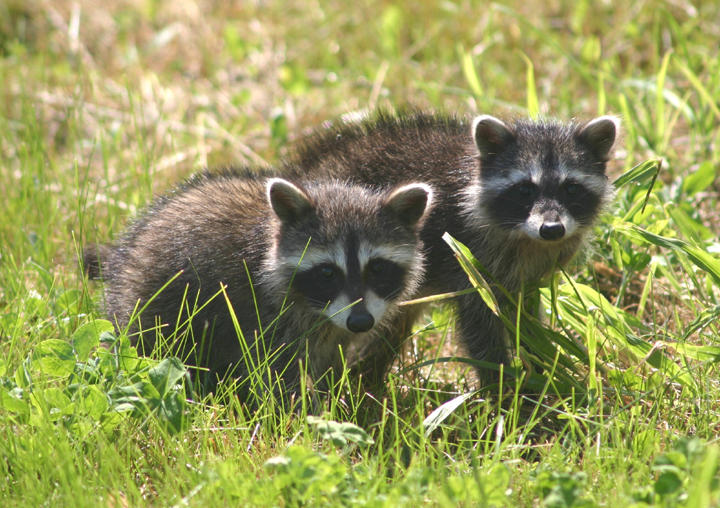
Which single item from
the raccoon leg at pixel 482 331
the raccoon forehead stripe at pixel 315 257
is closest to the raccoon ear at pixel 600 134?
the raccoon leg at pixel 482 331

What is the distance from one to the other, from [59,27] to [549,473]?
7.42m

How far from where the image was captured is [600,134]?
4.59 m

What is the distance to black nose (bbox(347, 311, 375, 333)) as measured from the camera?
13.1 ft

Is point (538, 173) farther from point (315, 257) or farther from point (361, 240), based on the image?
point (315, 257)

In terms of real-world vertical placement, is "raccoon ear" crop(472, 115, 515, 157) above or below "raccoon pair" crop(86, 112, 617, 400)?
above

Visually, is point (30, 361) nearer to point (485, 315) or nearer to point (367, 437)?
point (367, 437)

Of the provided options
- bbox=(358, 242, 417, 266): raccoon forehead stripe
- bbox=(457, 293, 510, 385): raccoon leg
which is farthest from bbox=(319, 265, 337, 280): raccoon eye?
bbox=(457, 293, 510, 385): raccoon leg

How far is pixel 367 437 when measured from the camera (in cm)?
345

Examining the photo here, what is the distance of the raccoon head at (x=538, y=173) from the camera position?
4.49 m

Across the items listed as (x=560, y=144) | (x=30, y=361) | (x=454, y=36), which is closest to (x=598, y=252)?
(x=560, y=144)

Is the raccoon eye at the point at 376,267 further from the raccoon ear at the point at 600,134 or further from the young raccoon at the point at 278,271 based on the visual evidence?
the raccoon ear at the point at 600,134

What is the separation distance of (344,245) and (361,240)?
0.29 ft

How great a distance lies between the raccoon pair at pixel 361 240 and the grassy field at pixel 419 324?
0.77 feet

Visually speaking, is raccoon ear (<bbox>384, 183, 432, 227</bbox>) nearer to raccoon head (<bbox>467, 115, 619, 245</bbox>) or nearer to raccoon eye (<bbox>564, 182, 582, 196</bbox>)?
raccoon head (<bbox>467, 115, 619, 245</bbox>)
